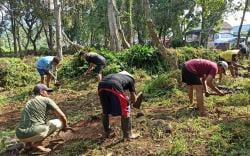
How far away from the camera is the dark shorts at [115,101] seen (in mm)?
7211

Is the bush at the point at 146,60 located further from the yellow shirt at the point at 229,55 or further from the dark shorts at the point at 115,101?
the dark shorts at the point at 115,101

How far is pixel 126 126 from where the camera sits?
24.2 ft

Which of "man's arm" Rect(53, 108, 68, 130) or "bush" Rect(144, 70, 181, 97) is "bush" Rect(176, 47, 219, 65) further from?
"man's arm" Rect(53, 108, 68, 130)

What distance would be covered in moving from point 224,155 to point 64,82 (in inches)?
398

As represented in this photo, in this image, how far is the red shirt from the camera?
891 centimetres

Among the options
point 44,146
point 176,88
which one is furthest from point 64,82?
point 44,146

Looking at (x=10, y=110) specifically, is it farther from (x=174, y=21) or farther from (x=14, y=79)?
(x=174, y=21)

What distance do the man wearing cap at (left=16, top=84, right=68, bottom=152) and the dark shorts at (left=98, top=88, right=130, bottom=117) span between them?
2.80 ft

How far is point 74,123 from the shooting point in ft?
30.8

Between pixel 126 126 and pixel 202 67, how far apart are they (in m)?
2.51

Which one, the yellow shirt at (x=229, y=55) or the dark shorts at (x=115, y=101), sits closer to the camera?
the dark shorts at (x=115, y=101)

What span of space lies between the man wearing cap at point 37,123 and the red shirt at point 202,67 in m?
3.12

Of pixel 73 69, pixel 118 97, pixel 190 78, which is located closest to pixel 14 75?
pixel 73 69

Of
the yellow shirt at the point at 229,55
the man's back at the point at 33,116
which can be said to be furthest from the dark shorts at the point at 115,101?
the yellow shirt at the point at 229,55
